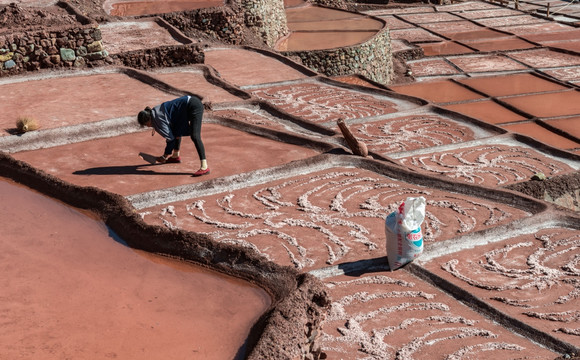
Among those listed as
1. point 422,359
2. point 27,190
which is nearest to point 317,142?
point 27,190

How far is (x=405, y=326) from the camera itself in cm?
581

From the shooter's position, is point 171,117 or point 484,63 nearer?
point 171,117

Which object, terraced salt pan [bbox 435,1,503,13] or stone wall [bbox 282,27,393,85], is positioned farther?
terraced salt pan [bbox 435,1,503,13]

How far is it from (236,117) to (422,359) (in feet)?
20.7

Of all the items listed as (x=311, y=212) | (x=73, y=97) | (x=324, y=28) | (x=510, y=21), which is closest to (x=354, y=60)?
(x=324, y=28)

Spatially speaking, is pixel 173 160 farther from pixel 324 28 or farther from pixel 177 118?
pixel 324 28

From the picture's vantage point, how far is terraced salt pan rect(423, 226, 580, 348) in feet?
19.5

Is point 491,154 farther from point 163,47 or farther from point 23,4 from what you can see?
point 23,4

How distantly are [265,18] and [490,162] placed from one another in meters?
10.2

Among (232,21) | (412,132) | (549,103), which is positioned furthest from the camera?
(232,21)

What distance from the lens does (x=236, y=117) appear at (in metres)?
11.1

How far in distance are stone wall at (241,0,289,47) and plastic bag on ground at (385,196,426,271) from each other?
13240 mm

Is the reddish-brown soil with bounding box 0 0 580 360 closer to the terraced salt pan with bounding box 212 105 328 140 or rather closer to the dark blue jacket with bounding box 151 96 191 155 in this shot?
the terraced salt pan with bounding box 212 105 328 140

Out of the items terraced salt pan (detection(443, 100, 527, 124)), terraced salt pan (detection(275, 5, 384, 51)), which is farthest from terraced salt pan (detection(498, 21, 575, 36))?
terraced salt pan (detection(443, 100, 527, 124))
